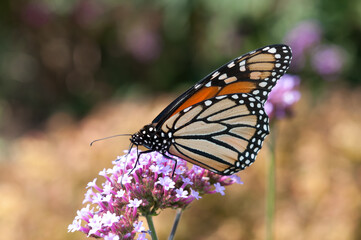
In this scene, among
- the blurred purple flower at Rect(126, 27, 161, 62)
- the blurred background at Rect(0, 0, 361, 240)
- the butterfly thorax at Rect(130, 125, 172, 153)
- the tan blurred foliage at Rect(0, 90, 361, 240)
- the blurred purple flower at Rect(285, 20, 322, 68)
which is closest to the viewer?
the butterfly thorax at Rect(130, 125, 172, 153)

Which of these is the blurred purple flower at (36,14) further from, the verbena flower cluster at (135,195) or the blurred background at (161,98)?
the verbena flower cluster at (135,195)

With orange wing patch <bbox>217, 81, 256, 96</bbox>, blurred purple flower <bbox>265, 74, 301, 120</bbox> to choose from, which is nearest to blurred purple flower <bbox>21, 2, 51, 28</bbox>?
blurred purple flower <bbox>265, 74, 301, 120</bbox>

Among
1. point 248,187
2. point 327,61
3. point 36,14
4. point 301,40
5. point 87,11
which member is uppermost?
point 36,14

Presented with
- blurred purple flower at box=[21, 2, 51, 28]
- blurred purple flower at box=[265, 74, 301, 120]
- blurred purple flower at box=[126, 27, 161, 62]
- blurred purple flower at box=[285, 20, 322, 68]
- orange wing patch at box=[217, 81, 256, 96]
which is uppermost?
blurred purple flower at box=[21, 2, 51, 28]

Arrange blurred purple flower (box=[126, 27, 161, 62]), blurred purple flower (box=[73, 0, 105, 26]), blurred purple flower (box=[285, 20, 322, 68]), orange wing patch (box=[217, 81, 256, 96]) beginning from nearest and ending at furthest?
orange wing patch (box=[217, 81, 256, 96]) → blurred purple flower (box=[285, 20, 322, 68]) → blurred purple flower (box=[126, 27, 161, 62]) → blurred purple flower (box=[73, 0, 105, 26])

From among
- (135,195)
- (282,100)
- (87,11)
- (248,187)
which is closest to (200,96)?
(135,195)

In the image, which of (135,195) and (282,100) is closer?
(135,195)

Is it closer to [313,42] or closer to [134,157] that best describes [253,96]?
[134,157]

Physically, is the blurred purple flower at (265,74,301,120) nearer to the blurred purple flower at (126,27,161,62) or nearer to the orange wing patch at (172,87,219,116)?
the orange wing patch at (172,87,219,116)

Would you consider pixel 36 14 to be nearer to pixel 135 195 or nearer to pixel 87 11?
pixel 87 11
